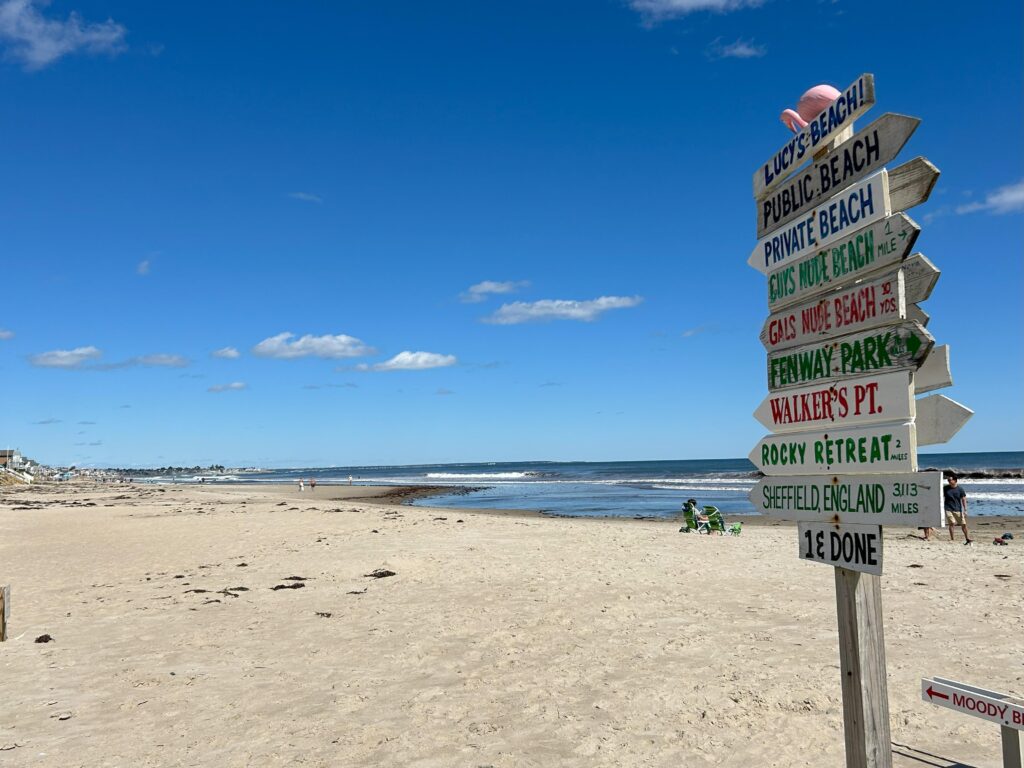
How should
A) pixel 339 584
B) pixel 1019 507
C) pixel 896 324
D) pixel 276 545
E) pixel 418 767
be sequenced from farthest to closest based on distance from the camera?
pixel 1019 507 < pixel 276 545 < pixel 339 584 < pixel 418 767 < pixel 896 324

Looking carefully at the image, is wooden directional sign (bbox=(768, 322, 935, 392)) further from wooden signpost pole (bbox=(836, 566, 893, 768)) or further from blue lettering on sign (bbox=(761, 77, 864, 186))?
blue lettering on sign (bbox=(761, 77, 864, 186))

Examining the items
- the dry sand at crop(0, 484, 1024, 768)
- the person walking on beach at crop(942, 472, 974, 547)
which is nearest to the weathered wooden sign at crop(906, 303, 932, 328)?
the dry sand at crop(0, 484, 1024, 768)

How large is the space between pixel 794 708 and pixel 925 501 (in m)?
3.82

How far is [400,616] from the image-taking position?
9414 millimetres

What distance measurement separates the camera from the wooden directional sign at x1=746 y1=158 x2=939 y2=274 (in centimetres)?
299

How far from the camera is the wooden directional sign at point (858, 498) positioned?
2.78m

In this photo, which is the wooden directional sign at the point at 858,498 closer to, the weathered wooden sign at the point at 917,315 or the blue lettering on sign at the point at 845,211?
the weathered wooden sign at the point at 917,315

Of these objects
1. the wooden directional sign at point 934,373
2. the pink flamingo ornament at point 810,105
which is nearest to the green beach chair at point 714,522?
the pink flamingo ornament at point 810,105

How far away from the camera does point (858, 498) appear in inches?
122

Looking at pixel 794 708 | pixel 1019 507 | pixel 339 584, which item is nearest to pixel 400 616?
pixel 339 584

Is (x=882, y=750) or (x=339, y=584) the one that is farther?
(x=339, y=584)

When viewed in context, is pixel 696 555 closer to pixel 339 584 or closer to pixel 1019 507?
pixel 339 584

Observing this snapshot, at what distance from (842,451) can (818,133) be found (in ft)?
5.29

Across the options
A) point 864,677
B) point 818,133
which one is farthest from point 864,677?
point 818,133
